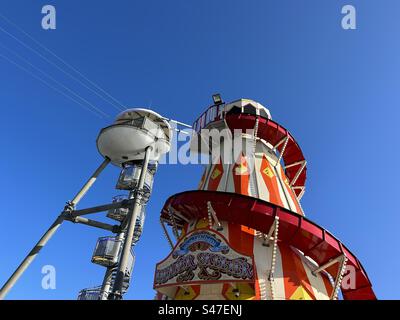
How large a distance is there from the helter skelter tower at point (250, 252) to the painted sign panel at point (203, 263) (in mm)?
45

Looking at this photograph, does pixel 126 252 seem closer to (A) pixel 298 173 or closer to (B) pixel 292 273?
(B) pixel 292 273

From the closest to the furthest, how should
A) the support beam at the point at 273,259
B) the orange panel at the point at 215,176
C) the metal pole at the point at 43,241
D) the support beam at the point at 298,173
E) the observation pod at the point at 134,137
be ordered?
the metal pole at the point at 43,241
the support beam at the point at 273,259
the observation pod at the point at 134,137
the orange panel at the point at 215,176
the support beam at the point at 298,173

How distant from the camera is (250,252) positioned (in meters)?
17.9

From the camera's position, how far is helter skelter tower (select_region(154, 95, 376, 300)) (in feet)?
52.5

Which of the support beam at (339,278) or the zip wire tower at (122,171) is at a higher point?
the zip wire tower at (122,171)

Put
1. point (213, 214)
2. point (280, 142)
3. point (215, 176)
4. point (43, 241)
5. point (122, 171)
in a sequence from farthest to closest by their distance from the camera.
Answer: point (280, 142)
point (215, 176)
point (122, 171)
point (213, 214)
point (43, 241)

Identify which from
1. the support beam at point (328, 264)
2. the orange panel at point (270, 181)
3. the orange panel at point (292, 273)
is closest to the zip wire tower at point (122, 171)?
the orange panel at point (270, 181)

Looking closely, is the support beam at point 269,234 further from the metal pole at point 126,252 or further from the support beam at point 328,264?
the metal pole at point 126,252

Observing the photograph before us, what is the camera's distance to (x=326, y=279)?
19.0 metres

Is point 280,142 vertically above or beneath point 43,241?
above

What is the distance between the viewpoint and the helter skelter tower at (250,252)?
52.5 feet

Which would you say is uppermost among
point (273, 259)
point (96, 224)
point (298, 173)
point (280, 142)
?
point (280, 142)

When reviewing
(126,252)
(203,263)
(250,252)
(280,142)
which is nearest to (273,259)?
(250,252)

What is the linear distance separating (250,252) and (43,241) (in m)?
10.8
